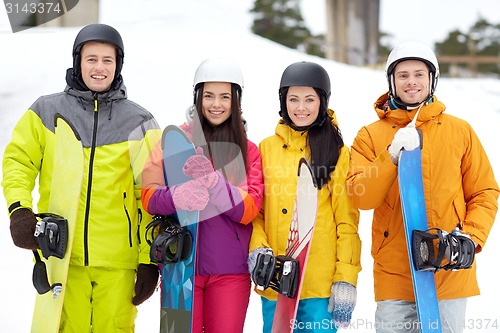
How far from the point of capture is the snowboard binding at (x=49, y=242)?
3408 mm

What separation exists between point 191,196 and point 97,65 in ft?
3.15

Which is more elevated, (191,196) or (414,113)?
(414,113)

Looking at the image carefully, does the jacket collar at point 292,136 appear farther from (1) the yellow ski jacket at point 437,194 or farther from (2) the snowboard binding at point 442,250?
(2) the snowboard binding at point 442,250

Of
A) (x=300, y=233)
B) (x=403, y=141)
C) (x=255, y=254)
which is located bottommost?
(x=255, y=254)

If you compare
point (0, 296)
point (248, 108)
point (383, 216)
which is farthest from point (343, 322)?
point (248, 108)

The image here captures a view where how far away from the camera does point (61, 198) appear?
3537 millimetres

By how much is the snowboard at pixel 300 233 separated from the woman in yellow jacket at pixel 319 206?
0.30ft

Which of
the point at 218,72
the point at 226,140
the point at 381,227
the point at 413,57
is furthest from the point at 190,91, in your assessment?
the point at 381,227

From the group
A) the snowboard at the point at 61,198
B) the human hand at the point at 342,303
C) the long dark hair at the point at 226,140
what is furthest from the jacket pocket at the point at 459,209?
the snowboard at the point at 61,198

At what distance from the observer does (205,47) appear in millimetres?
10680

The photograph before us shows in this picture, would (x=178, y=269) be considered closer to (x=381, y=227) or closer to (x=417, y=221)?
(x=381, y=227)

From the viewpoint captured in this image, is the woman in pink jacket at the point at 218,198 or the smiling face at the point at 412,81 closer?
the woman in pink jacket at the point at 218,198

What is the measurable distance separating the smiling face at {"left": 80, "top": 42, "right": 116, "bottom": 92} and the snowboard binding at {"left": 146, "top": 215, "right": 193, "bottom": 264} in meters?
0.89

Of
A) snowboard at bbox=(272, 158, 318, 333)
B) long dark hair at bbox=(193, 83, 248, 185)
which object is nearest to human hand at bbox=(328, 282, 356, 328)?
snowboard at bbox=(272, 158, 318, 333)
